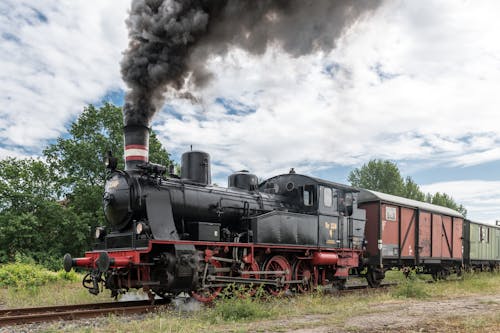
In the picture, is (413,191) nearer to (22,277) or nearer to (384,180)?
(384,180)

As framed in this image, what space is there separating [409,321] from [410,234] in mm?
10453

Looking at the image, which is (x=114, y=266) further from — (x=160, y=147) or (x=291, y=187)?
(x=160, y=147)

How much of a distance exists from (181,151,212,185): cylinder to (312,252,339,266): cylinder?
12.8 ft

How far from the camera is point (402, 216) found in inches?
673

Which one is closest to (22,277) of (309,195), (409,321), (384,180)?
(309,195)

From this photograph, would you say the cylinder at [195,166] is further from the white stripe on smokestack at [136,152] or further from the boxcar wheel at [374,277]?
the boxcar wheel at [374,277]

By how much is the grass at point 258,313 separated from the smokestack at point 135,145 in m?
3.23

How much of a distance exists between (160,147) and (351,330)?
25953mm

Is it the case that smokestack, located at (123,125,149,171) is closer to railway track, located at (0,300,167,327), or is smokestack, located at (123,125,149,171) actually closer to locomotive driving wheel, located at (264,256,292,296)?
railway track, located at (0,300,167,327)

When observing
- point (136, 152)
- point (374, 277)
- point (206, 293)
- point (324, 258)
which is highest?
point (136, 152)

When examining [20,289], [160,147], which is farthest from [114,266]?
[160,147]

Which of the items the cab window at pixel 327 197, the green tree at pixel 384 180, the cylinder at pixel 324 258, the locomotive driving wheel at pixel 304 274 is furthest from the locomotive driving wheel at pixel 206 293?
the green tree at pixel 384 180

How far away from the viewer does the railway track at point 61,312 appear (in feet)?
Answer: 26.4

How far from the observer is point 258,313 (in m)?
8.52
